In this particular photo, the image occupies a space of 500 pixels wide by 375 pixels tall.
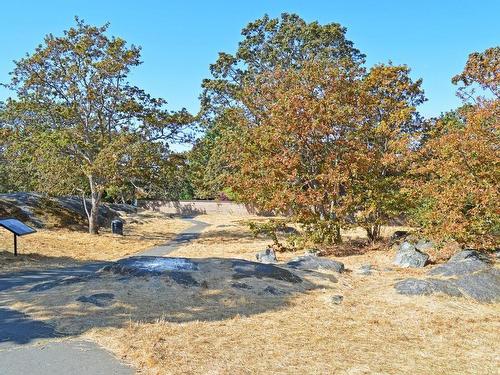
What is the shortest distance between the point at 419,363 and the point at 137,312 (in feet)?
13.4

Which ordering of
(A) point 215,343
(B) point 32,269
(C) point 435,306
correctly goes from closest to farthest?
1. (A) point 215,343
2. (C) point 435,306
3. (B) point 32,269

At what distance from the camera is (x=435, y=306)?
8023 mm

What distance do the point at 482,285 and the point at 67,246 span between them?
45.0ft

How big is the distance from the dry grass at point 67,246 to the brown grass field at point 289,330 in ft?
19.7

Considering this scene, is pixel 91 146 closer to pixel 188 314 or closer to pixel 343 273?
pixel 343 273

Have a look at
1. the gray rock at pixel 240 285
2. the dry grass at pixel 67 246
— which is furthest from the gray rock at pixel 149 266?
the dry grass at pixel 67 246

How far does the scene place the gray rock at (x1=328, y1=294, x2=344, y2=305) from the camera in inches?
327

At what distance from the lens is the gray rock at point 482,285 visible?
8687mm

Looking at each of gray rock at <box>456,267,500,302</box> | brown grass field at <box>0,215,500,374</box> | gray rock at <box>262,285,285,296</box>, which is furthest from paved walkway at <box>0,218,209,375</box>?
gray rock at <box>456,267,500,302</box>

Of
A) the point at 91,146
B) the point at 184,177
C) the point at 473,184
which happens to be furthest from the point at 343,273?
the point at 91,146

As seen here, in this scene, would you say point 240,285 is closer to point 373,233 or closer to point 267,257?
point 267,257

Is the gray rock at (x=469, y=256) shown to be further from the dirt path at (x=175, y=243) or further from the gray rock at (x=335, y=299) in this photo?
the dirt path at (x=175, y=243)

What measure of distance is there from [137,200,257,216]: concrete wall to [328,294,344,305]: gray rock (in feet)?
109

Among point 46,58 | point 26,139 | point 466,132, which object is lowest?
point 466,132
